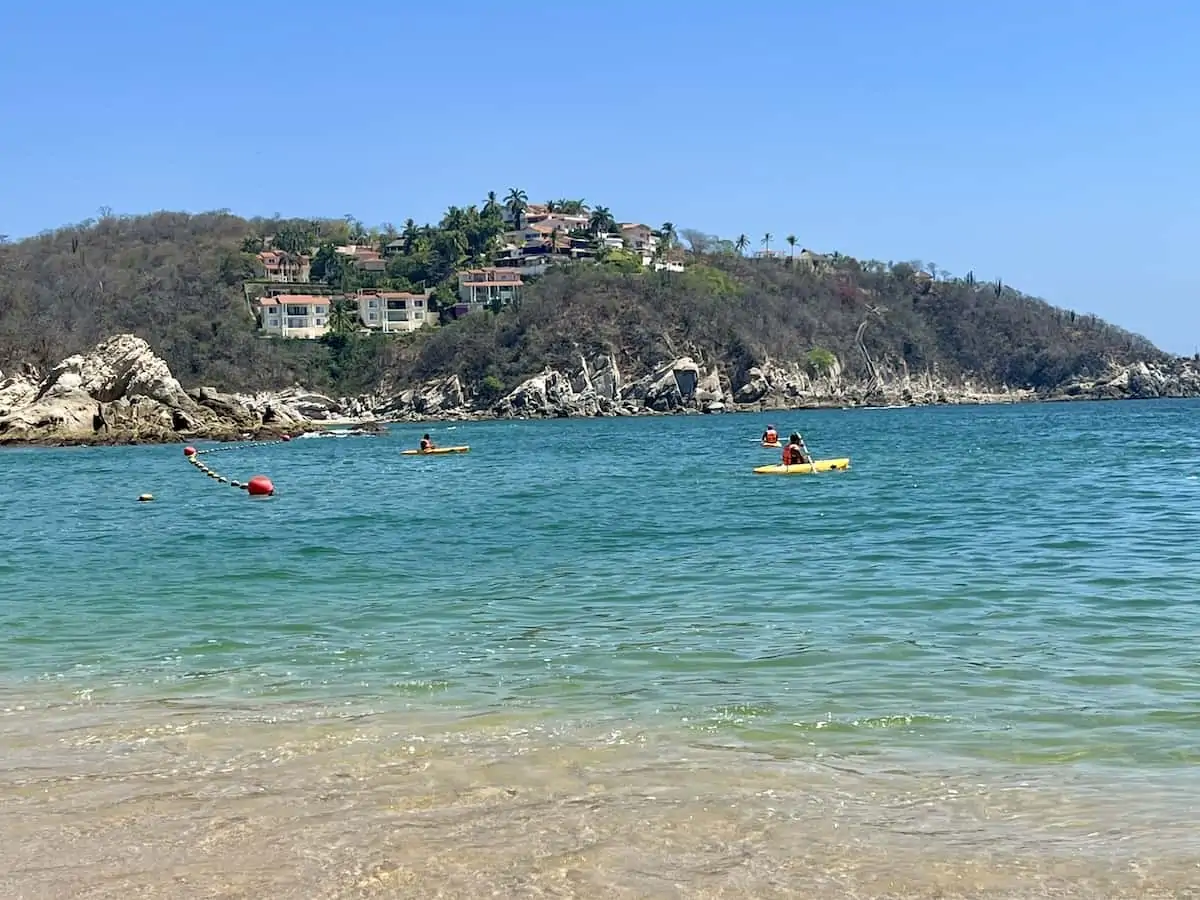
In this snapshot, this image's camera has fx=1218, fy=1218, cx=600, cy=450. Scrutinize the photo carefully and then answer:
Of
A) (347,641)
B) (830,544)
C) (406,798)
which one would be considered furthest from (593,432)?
(406,798)

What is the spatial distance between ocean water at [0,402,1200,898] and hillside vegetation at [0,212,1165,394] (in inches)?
3619

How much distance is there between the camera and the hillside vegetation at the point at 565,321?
131625mm

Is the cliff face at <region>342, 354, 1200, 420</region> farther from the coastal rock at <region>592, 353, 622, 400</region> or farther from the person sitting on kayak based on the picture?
the person sitting on kayak

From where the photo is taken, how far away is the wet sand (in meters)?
6.15

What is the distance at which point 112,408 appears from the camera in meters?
75.9

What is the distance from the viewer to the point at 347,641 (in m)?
13.1

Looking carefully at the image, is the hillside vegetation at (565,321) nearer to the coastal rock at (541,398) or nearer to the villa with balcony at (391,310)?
the coastal rock at (541,398)

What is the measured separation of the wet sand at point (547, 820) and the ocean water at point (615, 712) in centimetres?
3

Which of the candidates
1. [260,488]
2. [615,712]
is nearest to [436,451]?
[260,488]

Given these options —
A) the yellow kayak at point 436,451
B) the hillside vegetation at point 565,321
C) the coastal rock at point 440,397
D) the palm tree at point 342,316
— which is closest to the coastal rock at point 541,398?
the hillside vegetation at point 565,321

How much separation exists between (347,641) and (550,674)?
9.78ft

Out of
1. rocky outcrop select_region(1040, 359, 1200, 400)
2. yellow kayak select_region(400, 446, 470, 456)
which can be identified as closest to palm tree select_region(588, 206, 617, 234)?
rocky outcrop select_region(1040, 359, 1200, 400)

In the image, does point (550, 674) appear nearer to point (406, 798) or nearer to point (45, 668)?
point (406, 798)

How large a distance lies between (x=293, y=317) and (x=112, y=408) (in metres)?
67.3
